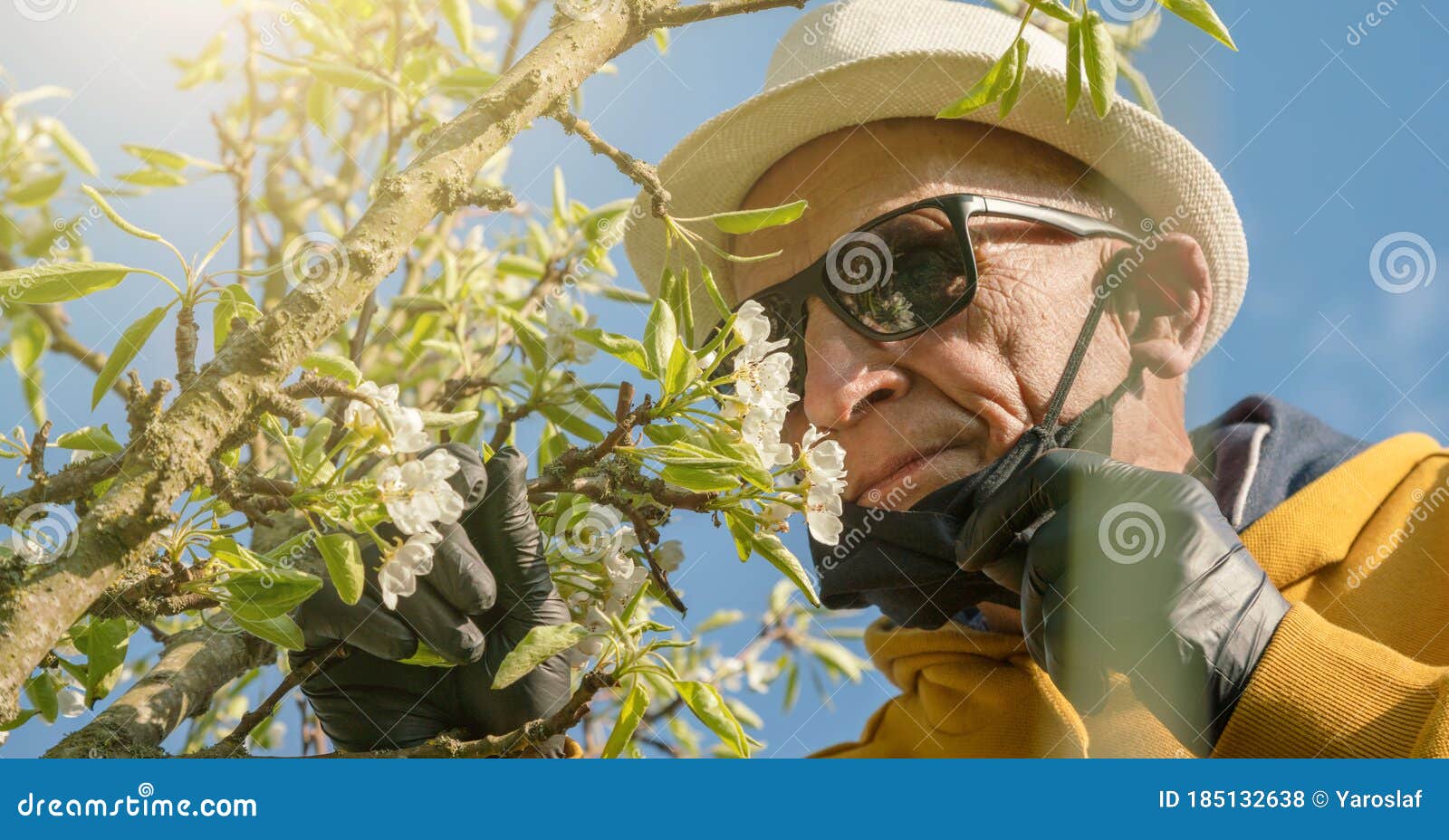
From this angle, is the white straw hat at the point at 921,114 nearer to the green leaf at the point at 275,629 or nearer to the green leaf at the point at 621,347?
the green leaf at the point at 621,347

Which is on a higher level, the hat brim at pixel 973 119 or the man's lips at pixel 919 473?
the hat brim at pixel 973 119

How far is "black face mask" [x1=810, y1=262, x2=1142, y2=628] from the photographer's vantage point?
1.56 metres

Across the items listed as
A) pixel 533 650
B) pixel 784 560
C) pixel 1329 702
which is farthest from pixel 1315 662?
pixel 533 650

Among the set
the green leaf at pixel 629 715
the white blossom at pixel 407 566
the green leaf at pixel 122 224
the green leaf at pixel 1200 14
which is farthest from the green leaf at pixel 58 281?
the green leaf at pixel 1200 14

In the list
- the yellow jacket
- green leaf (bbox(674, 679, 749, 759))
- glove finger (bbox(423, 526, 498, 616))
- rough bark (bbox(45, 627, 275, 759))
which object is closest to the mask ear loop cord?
the yellow jacket

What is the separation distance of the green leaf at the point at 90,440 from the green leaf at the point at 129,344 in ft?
0.20

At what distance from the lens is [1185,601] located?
1.27 m

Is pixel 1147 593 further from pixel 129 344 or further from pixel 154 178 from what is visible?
pixel 154 178

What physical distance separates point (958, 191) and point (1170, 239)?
411mm

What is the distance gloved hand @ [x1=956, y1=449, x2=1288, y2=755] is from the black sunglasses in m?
0.39

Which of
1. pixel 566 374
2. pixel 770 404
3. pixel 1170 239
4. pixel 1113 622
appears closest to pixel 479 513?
pixel 770 404

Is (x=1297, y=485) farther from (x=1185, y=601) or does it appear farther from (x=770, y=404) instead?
(x=770, y=404)

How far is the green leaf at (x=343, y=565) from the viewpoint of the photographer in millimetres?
890

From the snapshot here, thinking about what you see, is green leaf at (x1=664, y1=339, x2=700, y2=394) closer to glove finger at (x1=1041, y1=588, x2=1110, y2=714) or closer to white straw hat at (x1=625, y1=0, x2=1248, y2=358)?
glove finger at (x1=1041, y1=588, x2=1110, y2=714)
